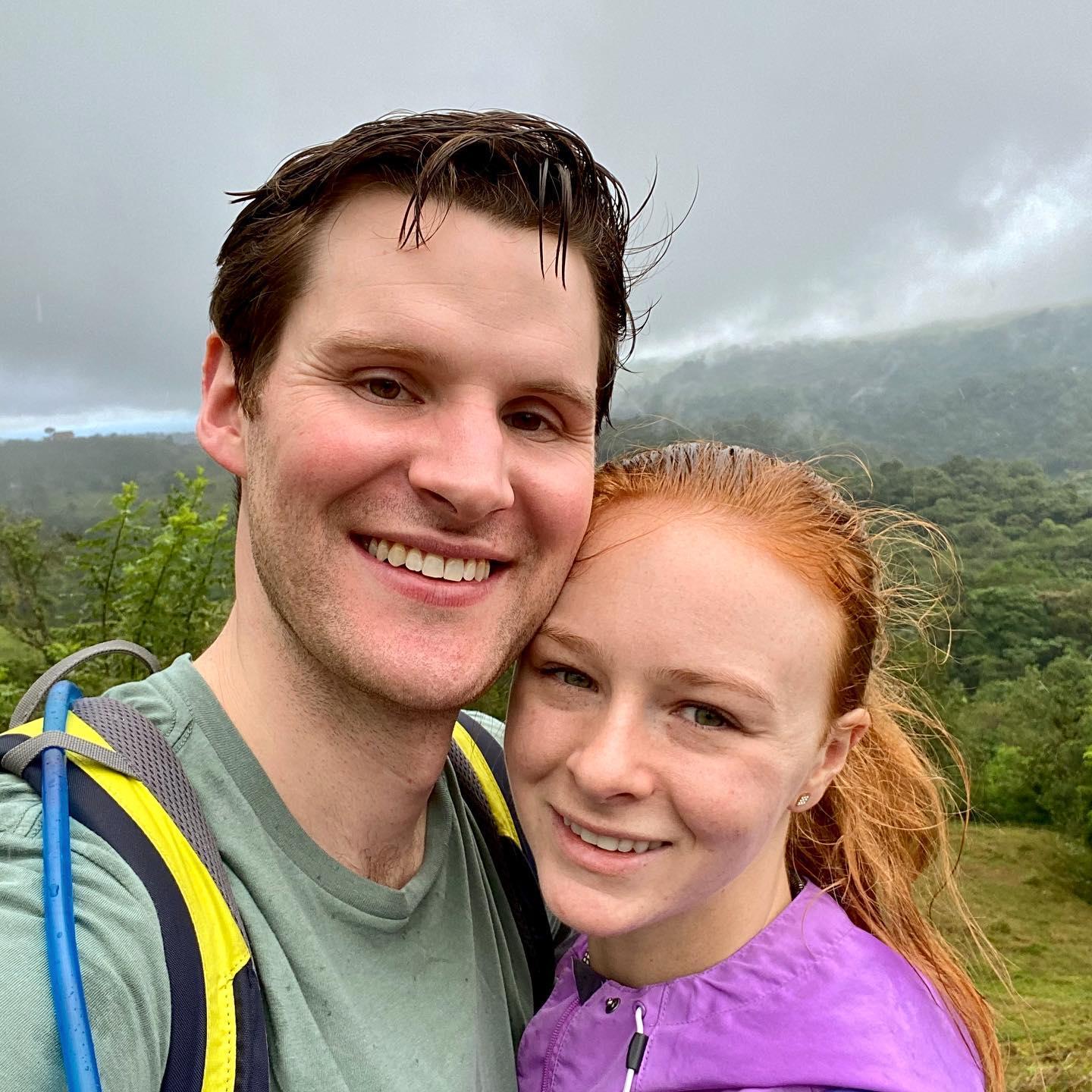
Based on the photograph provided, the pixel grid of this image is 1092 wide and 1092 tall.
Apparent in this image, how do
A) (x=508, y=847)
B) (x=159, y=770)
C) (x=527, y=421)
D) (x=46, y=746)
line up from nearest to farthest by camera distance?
(x=46, y=746)
(x=159, y=770)
(x=527, y=421)
(x=508, y=847)

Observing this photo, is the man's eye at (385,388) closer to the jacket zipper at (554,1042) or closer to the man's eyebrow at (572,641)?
the man's eyebrow at (572,641)

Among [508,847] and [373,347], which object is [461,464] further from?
[508,847]

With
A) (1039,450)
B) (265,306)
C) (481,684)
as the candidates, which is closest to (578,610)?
(481,684)

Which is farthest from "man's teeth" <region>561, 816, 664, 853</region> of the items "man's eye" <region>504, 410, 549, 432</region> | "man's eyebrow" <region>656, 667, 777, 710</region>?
"man's eye" <region>504, 410, 549, 432</region>

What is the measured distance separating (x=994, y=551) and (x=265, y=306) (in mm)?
88514

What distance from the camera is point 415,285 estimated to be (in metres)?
1.79

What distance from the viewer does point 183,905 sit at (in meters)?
1.32

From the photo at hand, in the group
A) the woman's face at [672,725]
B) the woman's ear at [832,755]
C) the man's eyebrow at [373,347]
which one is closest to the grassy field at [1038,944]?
the woman's ear at [832,755]

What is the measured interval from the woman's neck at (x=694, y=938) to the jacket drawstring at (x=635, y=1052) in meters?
0.13

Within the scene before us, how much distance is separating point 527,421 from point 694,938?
1.31m

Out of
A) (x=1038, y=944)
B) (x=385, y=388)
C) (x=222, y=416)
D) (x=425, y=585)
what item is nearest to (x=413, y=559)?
(x=425, y=585)

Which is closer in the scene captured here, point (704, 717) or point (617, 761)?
point (617, 761)

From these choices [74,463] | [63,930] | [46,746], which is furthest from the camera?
[74,463]

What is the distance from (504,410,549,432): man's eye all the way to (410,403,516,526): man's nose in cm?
16
